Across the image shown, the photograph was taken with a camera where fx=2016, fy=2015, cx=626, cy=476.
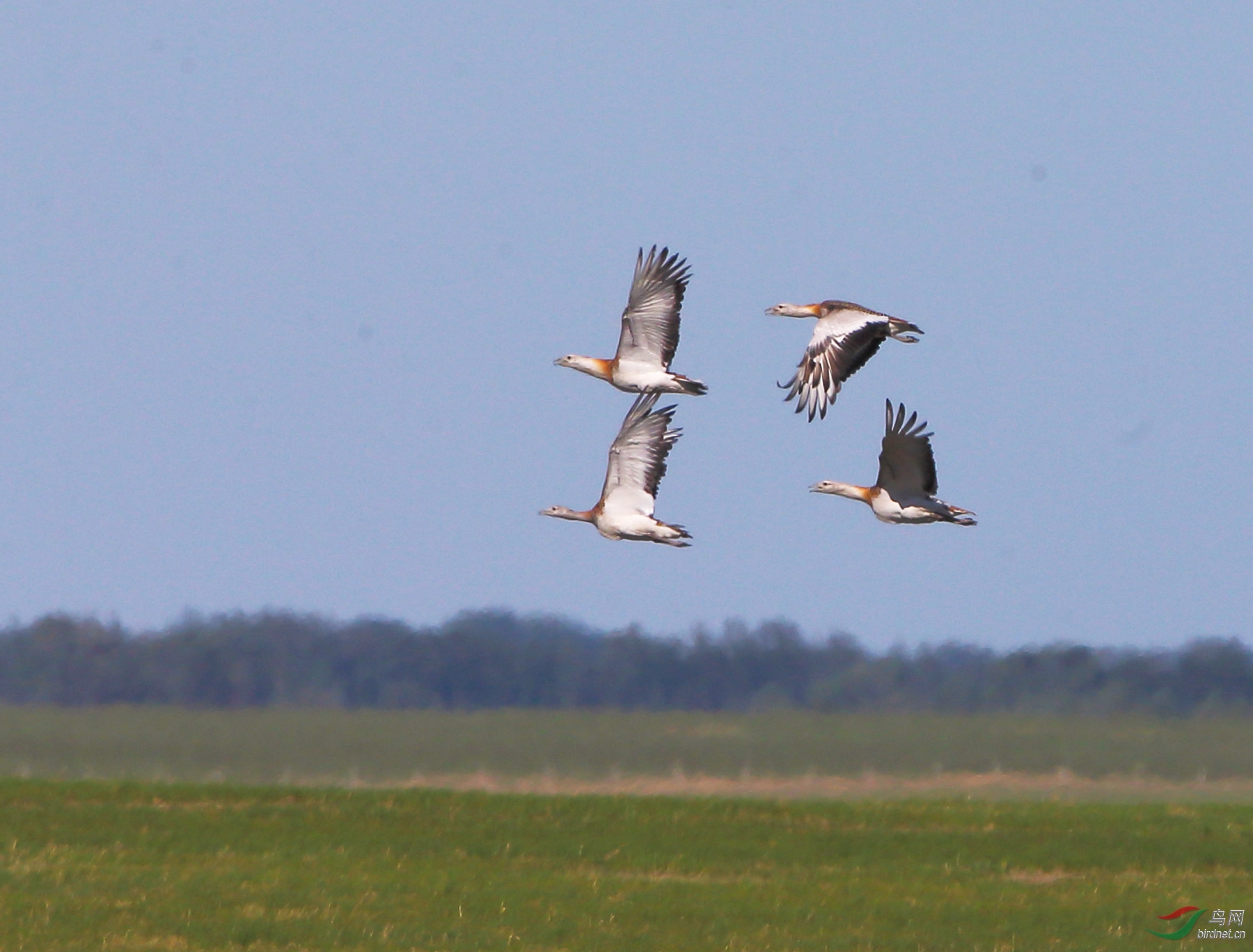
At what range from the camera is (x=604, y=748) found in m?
32.9

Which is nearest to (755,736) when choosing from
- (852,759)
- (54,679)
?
(852,759)

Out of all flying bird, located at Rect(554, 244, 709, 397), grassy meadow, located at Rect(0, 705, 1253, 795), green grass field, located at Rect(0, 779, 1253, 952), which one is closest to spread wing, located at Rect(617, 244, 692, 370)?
flying bird, located at Rect(554, 244, 709, 397)

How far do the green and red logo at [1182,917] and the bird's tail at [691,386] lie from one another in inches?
255

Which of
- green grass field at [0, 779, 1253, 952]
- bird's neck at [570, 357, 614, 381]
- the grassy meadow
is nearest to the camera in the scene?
green grass field at [0, 779, 1253, 952]

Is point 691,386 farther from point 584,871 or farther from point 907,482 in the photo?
point 584,871

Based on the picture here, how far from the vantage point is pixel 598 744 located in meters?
33.2


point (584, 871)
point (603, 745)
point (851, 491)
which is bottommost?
point (584, 871)

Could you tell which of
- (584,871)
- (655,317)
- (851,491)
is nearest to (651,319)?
(655,317)

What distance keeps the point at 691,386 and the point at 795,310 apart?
1.59 metres

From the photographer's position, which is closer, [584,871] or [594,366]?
[594,366]

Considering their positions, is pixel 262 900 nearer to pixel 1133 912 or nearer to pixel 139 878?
pixel 139 878

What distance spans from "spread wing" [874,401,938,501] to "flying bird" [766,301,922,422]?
0.56 meters

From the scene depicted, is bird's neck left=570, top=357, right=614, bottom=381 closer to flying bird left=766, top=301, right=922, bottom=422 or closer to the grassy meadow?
flying bird left=766, top=301, right=922, bottom=422

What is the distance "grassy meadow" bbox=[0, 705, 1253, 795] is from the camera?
31.6 metres
